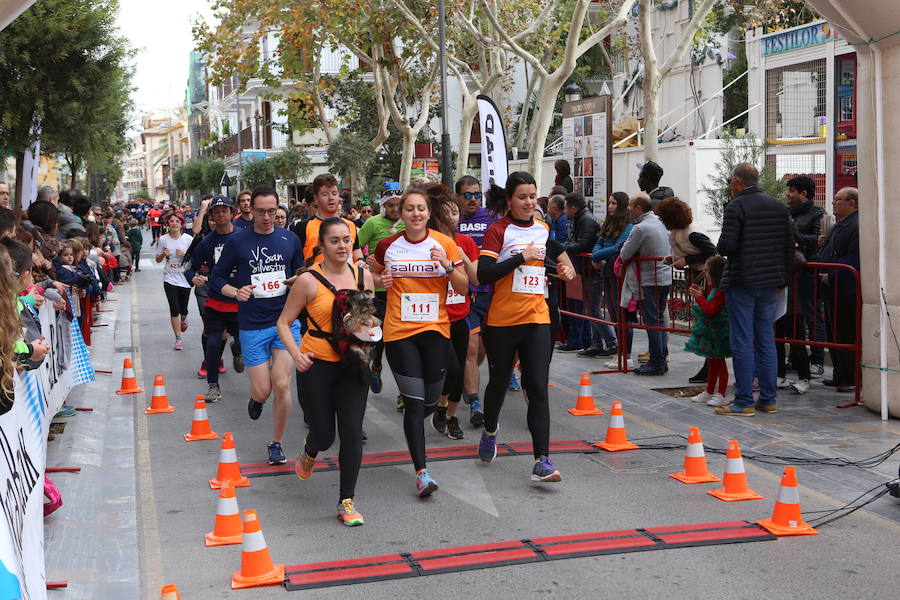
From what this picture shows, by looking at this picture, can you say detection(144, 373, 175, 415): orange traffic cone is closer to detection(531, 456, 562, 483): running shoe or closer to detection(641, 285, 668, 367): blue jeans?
detection(531, 456, 562, 483): running shoe

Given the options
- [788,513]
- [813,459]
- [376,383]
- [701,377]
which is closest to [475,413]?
[376,383]

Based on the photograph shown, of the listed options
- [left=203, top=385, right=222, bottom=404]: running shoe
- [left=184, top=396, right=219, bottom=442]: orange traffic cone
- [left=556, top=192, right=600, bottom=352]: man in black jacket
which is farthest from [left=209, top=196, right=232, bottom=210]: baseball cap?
[left=556, top=192, right=600, bottom=352]: man in black jacket

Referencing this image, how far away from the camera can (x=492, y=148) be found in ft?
45.0

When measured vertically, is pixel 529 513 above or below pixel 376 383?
below

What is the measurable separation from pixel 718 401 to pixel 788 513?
3591 millimetres

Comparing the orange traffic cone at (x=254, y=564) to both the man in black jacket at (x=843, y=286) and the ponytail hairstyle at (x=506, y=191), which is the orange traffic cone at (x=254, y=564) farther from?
the man in black jacket at (x=843, y=286)

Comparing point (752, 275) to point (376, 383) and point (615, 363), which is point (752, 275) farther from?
point (376, 383)

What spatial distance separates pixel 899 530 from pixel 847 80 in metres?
16.4

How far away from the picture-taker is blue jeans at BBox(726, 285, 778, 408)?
8.84 m

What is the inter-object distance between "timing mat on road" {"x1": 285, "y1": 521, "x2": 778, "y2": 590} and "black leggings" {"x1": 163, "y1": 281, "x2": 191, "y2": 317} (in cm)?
862

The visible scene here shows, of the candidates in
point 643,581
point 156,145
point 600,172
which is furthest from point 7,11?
point 156,145

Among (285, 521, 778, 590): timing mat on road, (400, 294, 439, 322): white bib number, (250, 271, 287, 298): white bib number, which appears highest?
(250, 271, 287, 298): white bib number

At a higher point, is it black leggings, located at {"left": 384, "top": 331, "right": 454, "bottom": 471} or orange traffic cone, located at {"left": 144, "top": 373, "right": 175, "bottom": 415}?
black leggings, located at {"left": 384, "top": 331, "right": 454, "bottom": 471}

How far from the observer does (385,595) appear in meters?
5.03
